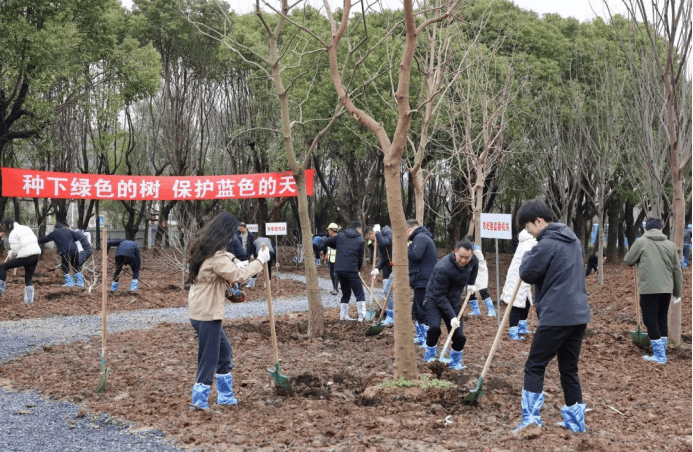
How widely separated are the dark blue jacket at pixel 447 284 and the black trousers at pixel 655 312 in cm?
258

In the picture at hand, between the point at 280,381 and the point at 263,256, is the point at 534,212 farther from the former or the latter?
the point at 280,381

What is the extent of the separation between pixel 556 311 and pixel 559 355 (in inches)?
16.8

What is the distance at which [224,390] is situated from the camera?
5.91 m

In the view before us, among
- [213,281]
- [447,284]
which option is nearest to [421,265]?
[447,284]

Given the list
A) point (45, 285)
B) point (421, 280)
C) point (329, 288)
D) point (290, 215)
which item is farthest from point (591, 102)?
point (290, 215)

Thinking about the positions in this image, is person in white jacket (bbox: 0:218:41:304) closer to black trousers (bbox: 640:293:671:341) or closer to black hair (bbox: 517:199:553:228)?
black hair (bbox: 517:199:553:228)

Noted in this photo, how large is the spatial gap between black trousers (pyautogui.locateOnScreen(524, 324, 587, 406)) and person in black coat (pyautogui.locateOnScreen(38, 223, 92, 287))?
41.6 feet

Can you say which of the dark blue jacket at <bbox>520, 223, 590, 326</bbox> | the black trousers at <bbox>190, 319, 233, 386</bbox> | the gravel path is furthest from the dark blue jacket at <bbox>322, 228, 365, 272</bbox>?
the dark blue jacket at <bbox>520, 223, 590, 326</bbox>

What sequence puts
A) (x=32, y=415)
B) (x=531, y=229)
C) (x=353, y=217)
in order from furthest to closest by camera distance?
(x=353, y=217) < (x=32, y=415) < (x=531, y=229)

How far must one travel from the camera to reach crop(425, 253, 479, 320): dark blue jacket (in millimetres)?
7578

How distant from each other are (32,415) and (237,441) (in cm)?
212

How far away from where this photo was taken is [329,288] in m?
20.9

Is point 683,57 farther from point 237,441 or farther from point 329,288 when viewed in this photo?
point 329,288

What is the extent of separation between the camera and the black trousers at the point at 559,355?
5.02 meters
